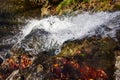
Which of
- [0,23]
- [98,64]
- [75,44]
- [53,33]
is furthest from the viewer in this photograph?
[0,23]

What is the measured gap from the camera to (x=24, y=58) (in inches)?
308

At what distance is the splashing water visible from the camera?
833cm

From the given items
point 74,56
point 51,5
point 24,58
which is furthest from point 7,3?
point 74,56

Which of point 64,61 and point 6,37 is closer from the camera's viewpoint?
point 64,61

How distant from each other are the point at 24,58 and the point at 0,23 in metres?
4.19

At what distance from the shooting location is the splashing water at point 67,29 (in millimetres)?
8328

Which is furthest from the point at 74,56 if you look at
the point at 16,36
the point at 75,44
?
the point at 16,36

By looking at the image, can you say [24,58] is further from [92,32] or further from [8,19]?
[8,19]

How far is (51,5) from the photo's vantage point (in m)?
11.7

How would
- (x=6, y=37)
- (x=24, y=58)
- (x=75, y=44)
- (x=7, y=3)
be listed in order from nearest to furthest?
(x=75, y=44) → (x=24, y=58) → (x=6, y=37) → (x=7, y=3)

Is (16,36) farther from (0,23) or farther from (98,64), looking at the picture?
(98,64)

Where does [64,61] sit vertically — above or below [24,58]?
above

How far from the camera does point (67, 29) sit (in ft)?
30.6

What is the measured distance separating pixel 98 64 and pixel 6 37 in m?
5.48
